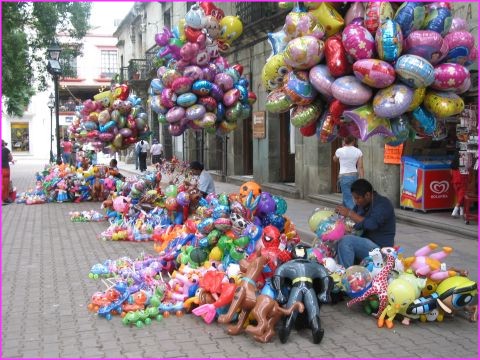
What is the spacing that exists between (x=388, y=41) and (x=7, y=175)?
12460 millimetres

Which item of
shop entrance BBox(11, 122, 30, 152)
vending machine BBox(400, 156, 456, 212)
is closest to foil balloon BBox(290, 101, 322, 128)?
vending machine BBox(400, 156, 456, 212)

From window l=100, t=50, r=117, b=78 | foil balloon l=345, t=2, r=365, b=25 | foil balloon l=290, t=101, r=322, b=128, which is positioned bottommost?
foil balloon l=290, t=101, r=322, b=128

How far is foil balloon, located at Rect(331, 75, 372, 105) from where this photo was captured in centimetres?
504

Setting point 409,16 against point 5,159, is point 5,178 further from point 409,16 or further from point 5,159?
point 409,16

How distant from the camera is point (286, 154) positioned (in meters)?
16.3

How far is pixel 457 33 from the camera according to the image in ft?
16.8

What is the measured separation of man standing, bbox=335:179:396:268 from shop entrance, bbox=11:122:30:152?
49.3m

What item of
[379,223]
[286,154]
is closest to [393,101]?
[379,223]

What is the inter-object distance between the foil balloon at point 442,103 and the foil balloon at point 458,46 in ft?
1.08

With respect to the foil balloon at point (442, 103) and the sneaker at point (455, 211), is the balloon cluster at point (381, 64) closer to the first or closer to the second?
the foil balloon at point (442, 103)

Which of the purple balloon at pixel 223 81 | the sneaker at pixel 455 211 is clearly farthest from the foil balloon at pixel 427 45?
the sneaker at pixel 455 211

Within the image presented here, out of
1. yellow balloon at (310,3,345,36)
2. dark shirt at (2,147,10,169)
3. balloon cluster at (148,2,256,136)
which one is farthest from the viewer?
dark shirt at (2,147,10,169)

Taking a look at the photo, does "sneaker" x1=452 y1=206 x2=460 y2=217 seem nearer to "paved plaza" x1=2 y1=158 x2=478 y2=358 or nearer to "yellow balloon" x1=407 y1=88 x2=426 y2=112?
"paved plaza" x1=2 y1=158 x2=478 y2=358

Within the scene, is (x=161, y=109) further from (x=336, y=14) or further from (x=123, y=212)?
(x=336, y=14)
